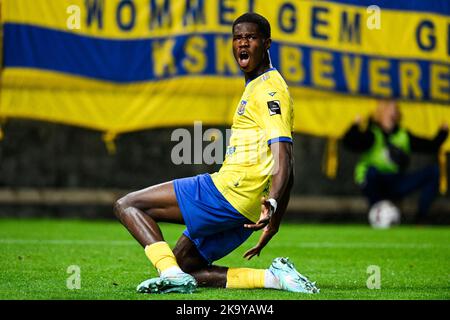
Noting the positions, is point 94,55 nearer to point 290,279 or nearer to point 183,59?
point 183,59

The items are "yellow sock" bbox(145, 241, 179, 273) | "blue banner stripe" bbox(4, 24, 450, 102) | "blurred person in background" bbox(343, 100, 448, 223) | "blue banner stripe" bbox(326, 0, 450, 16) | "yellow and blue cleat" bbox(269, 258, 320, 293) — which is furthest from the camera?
"blurred person in background" bbox(343, 100, 448, 223)

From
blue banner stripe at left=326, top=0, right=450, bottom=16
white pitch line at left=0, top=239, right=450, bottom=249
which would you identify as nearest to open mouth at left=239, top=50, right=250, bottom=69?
white pitch line at left=0, top=239, right=450, bottom=249

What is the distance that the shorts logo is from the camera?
693 centimetres

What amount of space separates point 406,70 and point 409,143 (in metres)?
1.11

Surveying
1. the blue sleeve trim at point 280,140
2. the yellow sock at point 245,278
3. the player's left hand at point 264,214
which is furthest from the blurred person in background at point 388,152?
the player's left hand at point 264,214

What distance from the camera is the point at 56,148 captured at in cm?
1594

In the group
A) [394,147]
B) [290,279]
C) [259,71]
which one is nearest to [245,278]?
[290,279]

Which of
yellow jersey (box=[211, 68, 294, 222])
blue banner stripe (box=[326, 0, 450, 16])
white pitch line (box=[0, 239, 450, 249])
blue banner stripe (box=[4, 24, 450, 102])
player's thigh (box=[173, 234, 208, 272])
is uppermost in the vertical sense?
blue banner stripe (box=[326, 0, 450, 16])

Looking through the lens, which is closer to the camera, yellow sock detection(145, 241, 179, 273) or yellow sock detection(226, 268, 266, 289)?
yellow sock detection(145, 241, 179, 273)

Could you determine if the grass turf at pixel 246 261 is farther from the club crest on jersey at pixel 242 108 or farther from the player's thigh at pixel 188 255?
the club crest on jersey at pixel 242 108

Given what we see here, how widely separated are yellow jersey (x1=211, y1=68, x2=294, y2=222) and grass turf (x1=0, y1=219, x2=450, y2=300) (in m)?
0.68

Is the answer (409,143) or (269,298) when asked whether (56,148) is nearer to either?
(409,143)

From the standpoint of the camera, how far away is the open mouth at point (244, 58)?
718 centimetres

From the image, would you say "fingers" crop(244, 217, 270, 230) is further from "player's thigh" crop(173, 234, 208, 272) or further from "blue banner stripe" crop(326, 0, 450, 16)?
"blue banner stripe" crop(326, 0, 450, 16)
